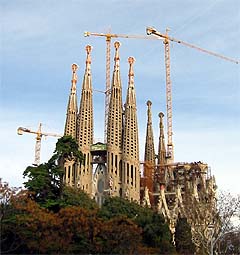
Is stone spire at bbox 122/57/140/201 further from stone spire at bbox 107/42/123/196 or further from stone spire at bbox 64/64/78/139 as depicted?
stone spire at bbox 64/64/78/139

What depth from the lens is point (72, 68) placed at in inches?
2817

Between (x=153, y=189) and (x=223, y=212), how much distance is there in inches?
1564

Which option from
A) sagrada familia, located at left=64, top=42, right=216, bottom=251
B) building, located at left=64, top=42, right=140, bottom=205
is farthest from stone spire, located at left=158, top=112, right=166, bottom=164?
building, located at left=64, top=42, right=140, bottom=205

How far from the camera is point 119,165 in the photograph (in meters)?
62.4

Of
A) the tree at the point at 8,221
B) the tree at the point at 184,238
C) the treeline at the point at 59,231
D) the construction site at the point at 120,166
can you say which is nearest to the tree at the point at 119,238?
the treeline at the point at 59,231

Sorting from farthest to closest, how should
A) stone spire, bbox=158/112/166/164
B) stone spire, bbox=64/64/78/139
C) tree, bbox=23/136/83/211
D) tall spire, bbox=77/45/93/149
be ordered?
stone spire, bbox=158/112/166/164 → stone spire, bbox=64/64/78/139 → tall spire, bbox=77/45/93/149 → tree, bbox=23/136/83/211

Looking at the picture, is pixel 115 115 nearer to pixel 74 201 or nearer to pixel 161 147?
pixel 161 147

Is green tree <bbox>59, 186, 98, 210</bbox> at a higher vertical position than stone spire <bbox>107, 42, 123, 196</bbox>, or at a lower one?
lower

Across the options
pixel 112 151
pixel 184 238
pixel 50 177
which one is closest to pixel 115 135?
pixel 112 151

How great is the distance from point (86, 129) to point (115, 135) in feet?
15.2

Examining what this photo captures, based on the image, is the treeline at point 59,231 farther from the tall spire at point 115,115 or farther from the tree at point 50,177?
the tall spire at point 115,115

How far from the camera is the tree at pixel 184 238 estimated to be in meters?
38.8

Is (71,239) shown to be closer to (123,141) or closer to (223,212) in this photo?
(223,212)

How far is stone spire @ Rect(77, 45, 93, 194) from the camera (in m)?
62.3
